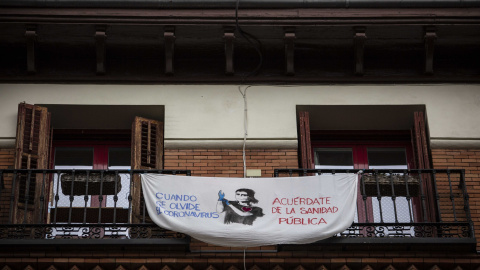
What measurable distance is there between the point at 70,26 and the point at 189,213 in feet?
11.9

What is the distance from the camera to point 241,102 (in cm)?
1355

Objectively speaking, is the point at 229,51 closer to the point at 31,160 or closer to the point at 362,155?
the point at 362,155

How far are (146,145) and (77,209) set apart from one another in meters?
1.42

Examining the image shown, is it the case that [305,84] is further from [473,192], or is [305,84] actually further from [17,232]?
[17,232]

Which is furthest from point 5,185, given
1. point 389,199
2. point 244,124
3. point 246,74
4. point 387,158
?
point 387,158

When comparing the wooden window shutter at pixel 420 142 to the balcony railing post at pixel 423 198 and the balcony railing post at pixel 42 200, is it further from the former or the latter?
the balcony railing post at pixel 42 200

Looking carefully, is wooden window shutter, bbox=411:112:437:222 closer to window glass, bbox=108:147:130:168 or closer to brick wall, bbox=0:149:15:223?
window glass, bbox=108:147:130:168

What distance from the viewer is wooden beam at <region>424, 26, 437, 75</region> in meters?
13.5

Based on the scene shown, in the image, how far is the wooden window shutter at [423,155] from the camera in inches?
503

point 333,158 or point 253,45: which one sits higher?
point 253,45

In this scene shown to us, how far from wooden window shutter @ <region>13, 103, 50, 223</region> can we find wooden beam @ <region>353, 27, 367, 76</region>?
4791 millimetres

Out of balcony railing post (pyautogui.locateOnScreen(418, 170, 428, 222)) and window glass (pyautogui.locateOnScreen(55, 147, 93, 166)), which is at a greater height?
window glass (pyautogui.locateOnScreen(55, 147, 93, 166))

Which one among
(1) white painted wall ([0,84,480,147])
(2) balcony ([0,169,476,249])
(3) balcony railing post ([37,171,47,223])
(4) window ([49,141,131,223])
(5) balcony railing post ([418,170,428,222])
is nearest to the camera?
(2) balcony ([0,169,476,249])

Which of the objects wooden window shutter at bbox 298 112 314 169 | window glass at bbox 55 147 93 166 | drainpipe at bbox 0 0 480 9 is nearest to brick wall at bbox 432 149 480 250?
wooden window shutter at bbox 298 112 314 169
